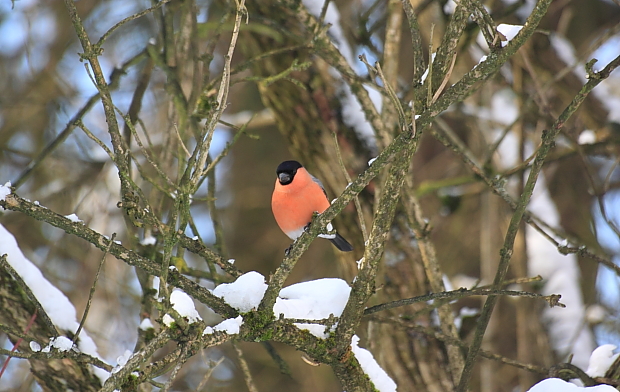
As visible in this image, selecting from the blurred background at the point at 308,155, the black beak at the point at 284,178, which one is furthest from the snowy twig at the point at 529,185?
the black beak at the point at 284,178

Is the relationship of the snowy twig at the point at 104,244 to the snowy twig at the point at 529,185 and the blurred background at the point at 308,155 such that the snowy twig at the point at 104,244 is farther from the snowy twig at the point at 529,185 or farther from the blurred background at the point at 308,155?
the snowy twig at the point at 529,185

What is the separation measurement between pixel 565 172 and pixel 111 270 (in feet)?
15.6

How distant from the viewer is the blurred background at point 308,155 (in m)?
3.35

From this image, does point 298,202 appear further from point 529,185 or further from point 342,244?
point 529,185

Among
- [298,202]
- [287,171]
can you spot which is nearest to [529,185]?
[298,202]

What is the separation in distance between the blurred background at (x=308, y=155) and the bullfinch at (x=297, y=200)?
0.69 feet

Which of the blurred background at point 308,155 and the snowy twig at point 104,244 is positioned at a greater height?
the blurred background at point 308,155

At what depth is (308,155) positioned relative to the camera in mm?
3611

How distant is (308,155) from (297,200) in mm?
461

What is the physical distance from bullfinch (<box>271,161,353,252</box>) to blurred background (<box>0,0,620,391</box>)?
0.69 feet

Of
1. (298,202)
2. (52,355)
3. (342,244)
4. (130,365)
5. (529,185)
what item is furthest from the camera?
(342,244)

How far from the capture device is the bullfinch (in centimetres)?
324

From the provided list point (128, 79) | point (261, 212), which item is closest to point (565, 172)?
point (261, 212)

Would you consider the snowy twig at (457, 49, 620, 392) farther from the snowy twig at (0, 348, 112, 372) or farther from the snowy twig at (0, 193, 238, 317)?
the snowy twig at (0, 348, 112, 372)
